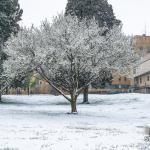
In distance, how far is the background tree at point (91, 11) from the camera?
64750 millimetres

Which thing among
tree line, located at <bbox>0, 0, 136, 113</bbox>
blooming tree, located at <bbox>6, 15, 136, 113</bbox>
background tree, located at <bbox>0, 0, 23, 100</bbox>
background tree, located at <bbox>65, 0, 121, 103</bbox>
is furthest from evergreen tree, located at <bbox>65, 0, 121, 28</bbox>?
blooming tree, located at <bbox>6, 15, 136, 113</bbox>

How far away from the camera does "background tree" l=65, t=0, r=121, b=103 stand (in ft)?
212

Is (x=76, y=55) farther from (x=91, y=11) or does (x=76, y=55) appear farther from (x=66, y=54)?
(x=91, y=11)

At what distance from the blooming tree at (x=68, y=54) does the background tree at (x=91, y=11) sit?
19.8 meters

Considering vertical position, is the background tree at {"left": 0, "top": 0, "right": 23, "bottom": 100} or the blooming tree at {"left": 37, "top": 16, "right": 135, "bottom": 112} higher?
the background tree at {"left": 0, "top": 0, "right": 23, "bottom": 100}

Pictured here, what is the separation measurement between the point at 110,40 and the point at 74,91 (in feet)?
20.1

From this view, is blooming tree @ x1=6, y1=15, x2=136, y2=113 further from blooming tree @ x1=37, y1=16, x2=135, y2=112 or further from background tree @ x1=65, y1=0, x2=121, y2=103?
background tree @ x1=65, y1=0, x2=121, y2=103

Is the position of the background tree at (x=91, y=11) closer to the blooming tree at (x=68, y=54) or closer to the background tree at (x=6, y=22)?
the background tree at (x=6, y=22)

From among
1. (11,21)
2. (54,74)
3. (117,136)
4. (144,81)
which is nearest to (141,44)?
(144,81)

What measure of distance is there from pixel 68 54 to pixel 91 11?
80.8 ft

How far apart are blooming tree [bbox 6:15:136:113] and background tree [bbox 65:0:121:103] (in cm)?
1983

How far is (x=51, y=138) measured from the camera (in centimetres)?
2164

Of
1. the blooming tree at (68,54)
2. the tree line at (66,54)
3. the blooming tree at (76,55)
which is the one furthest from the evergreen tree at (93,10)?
the blooming tree at (68,54)

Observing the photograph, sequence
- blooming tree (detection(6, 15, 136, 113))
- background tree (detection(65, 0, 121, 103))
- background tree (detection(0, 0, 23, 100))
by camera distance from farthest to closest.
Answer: background tree (detection(65, 0, 121, 103)) < background tree (detection(0, 0, 23, 100)) < blooming tree (detection(6, 15, 136, 113))
